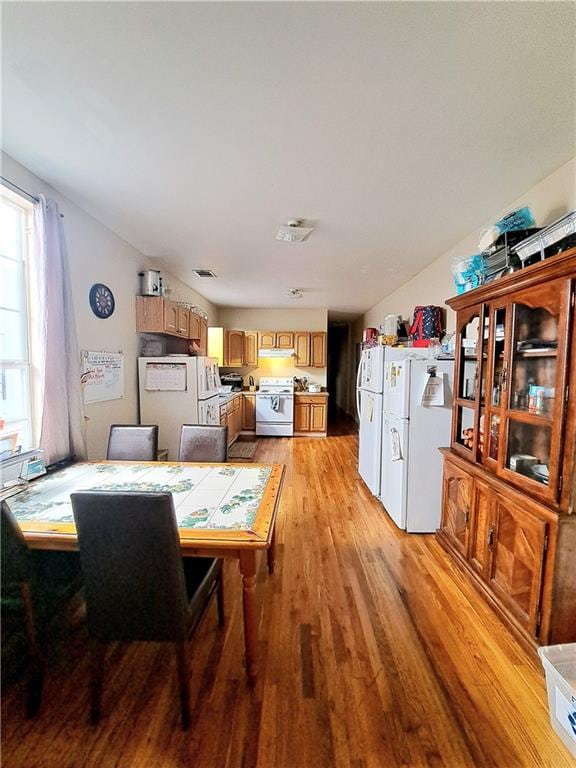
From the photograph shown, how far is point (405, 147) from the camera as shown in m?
1.58

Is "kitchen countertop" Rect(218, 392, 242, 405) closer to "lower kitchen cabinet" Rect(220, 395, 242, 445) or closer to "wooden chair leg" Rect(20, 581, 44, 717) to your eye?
"lower kitchen cabinet" Rect(220, 395, 242, 445)

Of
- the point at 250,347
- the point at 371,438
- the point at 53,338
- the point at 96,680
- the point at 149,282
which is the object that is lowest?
the point at 96,680

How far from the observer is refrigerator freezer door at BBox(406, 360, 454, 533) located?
2475 millimetres

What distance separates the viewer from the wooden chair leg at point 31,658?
118 centimetres

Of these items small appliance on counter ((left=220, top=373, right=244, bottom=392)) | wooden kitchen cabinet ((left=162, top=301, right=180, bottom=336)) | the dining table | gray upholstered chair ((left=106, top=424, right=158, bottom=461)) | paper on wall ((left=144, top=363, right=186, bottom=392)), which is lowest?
the dining table

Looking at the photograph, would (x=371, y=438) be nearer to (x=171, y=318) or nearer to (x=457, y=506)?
(x=457, y=506)

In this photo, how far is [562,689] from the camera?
1110 mm

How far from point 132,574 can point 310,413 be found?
16.0 ft

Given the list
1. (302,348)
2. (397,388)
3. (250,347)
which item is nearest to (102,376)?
(397,388)

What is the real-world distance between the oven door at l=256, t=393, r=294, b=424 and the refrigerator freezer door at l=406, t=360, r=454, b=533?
3.43 meters

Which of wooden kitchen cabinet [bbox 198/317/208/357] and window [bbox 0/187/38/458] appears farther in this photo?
wooden kitchen cabinet [bbox 198/317/208/357]

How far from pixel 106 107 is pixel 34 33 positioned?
12.2 inches

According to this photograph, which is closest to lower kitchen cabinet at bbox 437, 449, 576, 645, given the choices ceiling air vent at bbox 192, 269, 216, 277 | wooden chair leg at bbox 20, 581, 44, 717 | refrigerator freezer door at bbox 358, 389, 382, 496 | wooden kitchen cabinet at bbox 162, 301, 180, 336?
refrigerator freezer door at bbox 358, 389, 382, 496

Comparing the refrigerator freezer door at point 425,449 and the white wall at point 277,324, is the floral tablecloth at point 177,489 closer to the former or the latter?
the refrigerator freezer door at point 425,449
